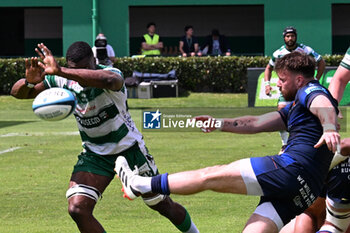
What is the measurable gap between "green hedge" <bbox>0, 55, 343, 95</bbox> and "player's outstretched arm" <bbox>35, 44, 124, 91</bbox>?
2152 centimetres

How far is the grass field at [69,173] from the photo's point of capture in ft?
30.6

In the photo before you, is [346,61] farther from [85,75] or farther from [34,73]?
[34,73]

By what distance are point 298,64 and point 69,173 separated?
7.10m

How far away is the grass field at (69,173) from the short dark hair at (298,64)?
2758mm

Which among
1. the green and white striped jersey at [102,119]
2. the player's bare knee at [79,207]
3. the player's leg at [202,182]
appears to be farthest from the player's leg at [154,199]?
the player's leg at [202,182]

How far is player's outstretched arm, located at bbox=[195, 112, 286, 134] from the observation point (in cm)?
699

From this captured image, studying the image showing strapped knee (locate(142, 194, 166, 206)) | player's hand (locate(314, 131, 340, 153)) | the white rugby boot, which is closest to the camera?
player's hand (locate(314, 131, 340, 153))

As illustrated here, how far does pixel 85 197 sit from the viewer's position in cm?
745

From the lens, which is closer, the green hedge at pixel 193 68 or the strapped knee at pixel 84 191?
the strapped knee at pixel 84 191

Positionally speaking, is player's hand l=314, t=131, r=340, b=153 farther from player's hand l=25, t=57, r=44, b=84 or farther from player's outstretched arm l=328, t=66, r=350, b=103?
player's hand l=25, t=57, r=44, b=84

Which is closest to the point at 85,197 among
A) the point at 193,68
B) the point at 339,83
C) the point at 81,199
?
the point at 81,199

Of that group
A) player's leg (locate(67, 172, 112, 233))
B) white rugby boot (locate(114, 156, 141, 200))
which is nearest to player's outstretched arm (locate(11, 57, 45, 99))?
player's leg (locate(67, 172, 112, 233))

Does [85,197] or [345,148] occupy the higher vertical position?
[345,148]

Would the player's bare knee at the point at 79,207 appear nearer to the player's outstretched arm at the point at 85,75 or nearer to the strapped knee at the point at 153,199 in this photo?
the strapped knee at the point at 153,199
